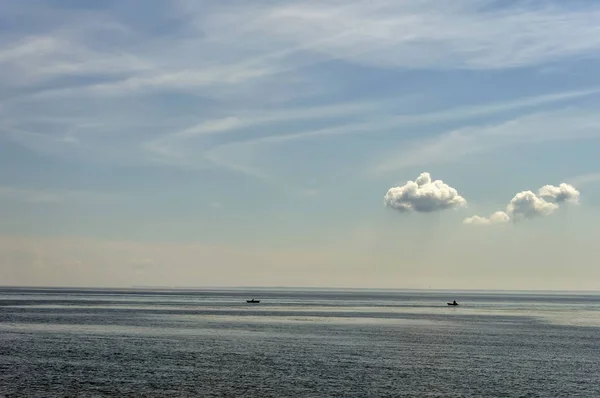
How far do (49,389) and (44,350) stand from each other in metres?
28.6

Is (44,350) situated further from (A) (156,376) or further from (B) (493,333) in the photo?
(B) (493,333)

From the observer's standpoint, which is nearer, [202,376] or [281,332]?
[202,376]

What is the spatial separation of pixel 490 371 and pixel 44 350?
54160 mm

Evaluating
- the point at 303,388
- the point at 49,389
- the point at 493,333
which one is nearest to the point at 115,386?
the point at 49,389

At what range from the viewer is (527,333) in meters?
123

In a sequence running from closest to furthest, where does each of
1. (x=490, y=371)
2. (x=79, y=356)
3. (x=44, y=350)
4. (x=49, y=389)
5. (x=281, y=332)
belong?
→ 1. (x=49, y=389)
2. (x=490, y=371)
3. (x=79, y=356)
4. (x=44, y=350)
5. (x=281, y=332)

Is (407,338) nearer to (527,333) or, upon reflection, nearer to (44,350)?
(527,333)

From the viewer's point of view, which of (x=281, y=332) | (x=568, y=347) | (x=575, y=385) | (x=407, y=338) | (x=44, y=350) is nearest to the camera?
(x=575, y=385)

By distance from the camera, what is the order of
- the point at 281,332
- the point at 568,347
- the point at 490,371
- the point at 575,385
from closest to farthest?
the point at 575,385
the point at 490,371
the point at 568,347
the point at 281,332

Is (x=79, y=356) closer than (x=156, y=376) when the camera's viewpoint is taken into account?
No

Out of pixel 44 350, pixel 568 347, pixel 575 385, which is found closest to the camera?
pixel 575 385

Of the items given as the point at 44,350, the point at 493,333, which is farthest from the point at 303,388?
the point at 493,333

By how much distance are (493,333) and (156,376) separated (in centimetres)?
7544

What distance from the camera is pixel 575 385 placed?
214 feet
